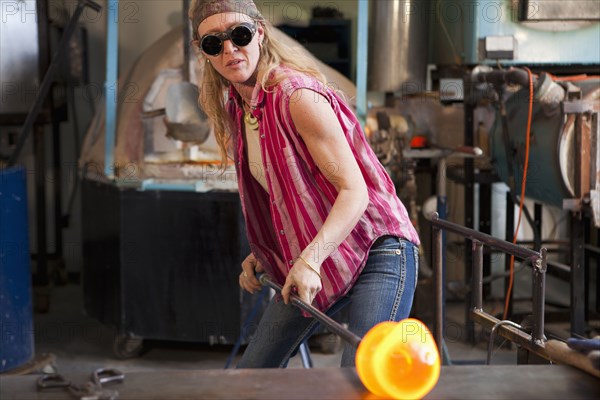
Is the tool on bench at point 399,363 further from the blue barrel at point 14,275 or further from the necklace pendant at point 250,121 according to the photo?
the blue barrel at point 14,275

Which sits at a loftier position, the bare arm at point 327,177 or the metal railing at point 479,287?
the bare arm at point 327,177

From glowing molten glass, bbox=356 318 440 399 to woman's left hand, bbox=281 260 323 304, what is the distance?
46cm

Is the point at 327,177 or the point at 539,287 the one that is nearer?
the point at 327,177

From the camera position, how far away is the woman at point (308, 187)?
1.81m

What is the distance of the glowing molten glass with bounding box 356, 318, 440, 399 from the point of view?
1249 mm

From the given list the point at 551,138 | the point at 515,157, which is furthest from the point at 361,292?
the point at 515,157

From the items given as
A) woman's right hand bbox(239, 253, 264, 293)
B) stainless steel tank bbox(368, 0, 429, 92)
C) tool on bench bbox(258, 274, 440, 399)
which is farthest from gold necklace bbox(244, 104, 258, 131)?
stainless steel tank bbox(368, 0, 429, 92)

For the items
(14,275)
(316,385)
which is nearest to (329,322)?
(316,385)

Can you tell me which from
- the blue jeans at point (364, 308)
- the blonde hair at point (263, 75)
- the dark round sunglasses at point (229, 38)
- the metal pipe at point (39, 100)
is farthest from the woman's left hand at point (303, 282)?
the metal pipe at point (39, 100)

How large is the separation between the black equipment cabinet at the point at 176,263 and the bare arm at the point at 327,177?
2.04 meters

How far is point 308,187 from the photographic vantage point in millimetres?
1923

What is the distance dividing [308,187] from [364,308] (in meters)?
0.30

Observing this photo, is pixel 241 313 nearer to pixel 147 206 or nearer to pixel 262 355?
pixel 147 206

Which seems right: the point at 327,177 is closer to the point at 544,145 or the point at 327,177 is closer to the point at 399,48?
the point at 544,145
